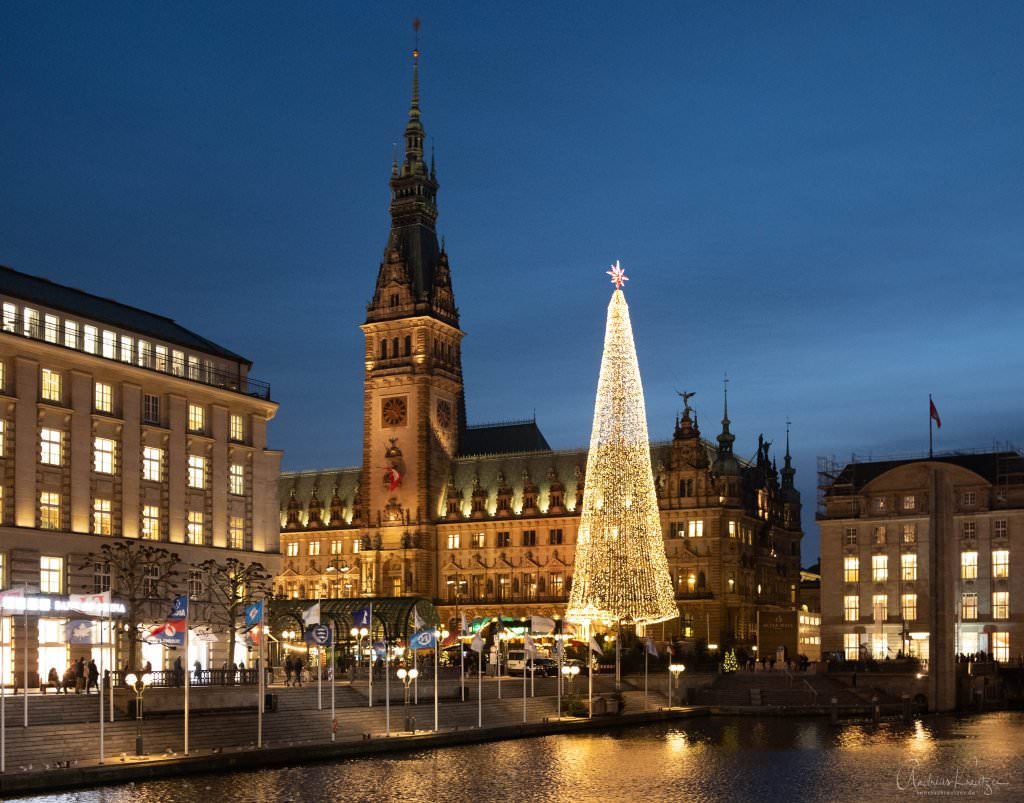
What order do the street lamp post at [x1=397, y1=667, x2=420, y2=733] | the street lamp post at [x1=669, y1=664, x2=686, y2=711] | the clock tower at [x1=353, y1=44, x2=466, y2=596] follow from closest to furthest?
the street lamp post at [x1=397, y1=667, x2=420, y2=733] < the street lamp post at [x1=669, y1=664, x2=686, y2=711] < the clock tower at [x1=353, y1=44, x2=466, y2=596]

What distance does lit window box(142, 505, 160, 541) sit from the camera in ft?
319

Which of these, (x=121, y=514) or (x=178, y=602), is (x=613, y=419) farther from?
(x=178, y=602)

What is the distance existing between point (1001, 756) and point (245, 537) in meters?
54.8

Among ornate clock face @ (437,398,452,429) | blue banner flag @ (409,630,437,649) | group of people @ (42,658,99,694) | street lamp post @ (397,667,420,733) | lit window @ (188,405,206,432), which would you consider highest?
ornate clock face @ (437,398,452,429)

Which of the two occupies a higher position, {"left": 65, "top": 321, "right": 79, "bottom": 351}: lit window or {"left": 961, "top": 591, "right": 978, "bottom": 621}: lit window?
{"left": 65, "top": 321, "right": 79, "bottom": 351}: lit window

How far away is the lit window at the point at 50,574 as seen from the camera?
290 ft

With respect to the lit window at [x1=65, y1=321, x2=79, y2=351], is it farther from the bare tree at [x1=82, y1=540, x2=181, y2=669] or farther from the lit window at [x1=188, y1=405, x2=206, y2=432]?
the bare tree at [x1=82, y1=540, x2=181, y2=669]

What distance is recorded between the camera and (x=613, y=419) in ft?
347

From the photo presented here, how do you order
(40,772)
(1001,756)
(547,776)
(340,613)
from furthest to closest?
1. (340,613)
2. (1001,756)
3. (547,776)
4. (40,772)

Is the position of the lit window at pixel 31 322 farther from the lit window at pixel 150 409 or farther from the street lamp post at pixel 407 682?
the street lamp post at pixel 407 682

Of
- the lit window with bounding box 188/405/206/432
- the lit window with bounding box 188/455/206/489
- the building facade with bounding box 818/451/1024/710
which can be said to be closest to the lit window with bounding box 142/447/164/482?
the lit window with bounding box 188/455/206/489

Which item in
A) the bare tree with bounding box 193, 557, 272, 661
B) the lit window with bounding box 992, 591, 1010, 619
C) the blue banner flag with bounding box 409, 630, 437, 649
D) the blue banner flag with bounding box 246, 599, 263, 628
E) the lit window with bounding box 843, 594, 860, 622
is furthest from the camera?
the lit window with bounding box 843, 594, 860, 622

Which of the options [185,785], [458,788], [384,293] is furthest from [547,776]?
[384,293]

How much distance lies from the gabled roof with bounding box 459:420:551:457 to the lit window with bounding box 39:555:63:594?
103103 mm
